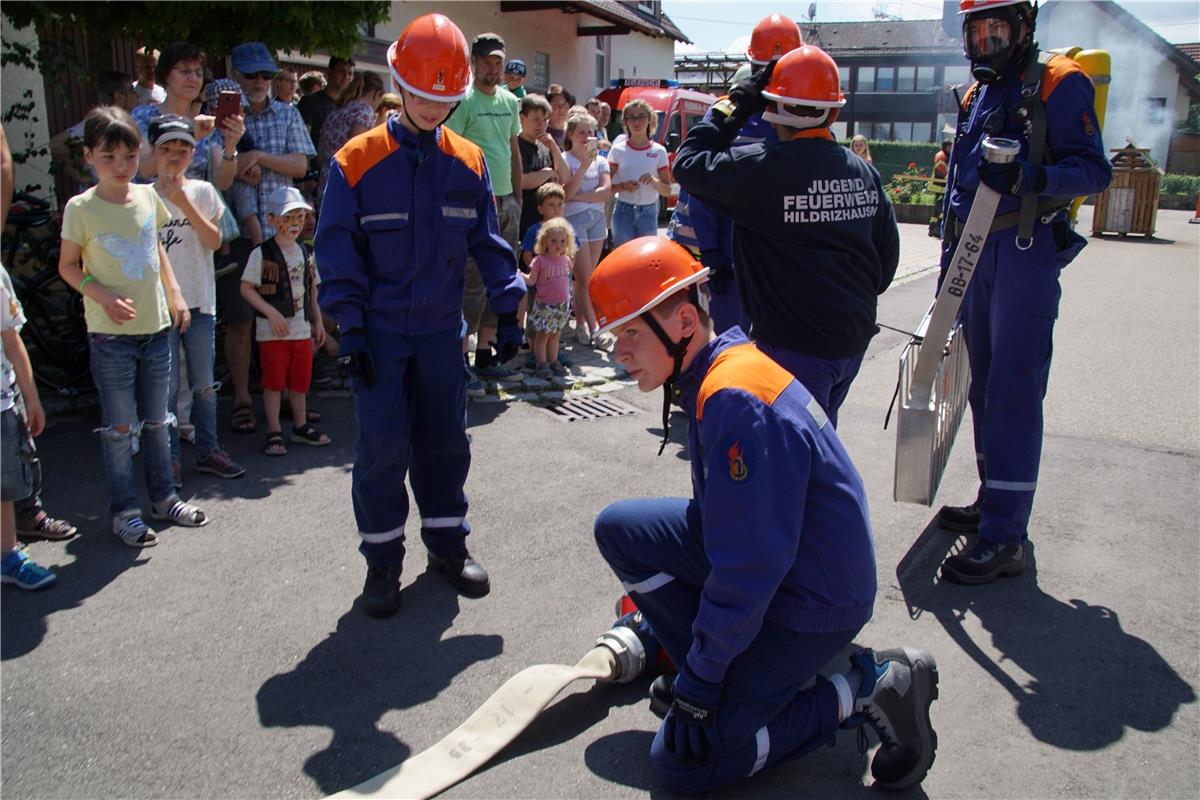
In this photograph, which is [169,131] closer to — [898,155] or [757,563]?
[757,563]

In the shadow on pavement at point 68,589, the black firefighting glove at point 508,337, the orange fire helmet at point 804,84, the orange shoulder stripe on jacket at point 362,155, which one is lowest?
the shadow on pavement at point 68,589

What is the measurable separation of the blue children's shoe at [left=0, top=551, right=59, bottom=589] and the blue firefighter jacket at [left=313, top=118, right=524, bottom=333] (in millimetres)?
1658

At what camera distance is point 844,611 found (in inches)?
112

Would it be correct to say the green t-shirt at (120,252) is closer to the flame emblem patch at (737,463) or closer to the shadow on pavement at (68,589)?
the shadow on pavement at (68,589)

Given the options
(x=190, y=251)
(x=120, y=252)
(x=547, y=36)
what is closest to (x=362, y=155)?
(x=120, y=252)

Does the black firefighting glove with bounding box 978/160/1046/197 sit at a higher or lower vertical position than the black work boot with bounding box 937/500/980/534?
higher

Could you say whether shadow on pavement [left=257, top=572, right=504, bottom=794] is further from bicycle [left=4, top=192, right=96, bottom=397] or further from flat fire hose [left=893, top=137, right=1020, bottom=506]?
bicycle [left=4, top=192, right=96, bottom=397]

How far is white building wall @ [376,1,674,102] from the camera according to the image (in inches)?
631

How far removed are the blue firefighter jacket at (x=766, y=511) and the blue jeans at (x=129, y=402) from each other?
2.97 m

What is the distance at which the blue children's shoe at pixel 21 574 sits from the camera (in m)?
4.16

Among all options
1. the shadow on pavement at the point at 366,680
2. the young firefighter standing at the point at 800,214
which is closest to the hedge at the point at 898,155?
the young firefighter standing at the point at 800,214

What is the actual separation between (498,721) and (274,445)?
318cm

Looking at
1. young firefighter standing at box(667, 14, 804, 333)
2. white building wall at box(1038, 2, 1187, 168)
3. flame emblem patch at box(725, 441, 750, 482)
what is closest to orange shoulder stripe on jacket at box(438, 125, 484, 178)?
young firefighter standing at box(667, 14, 804, 333)

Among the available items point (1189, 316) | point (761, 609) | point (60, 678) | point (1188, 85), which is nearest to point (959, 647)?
point (761, 609)
